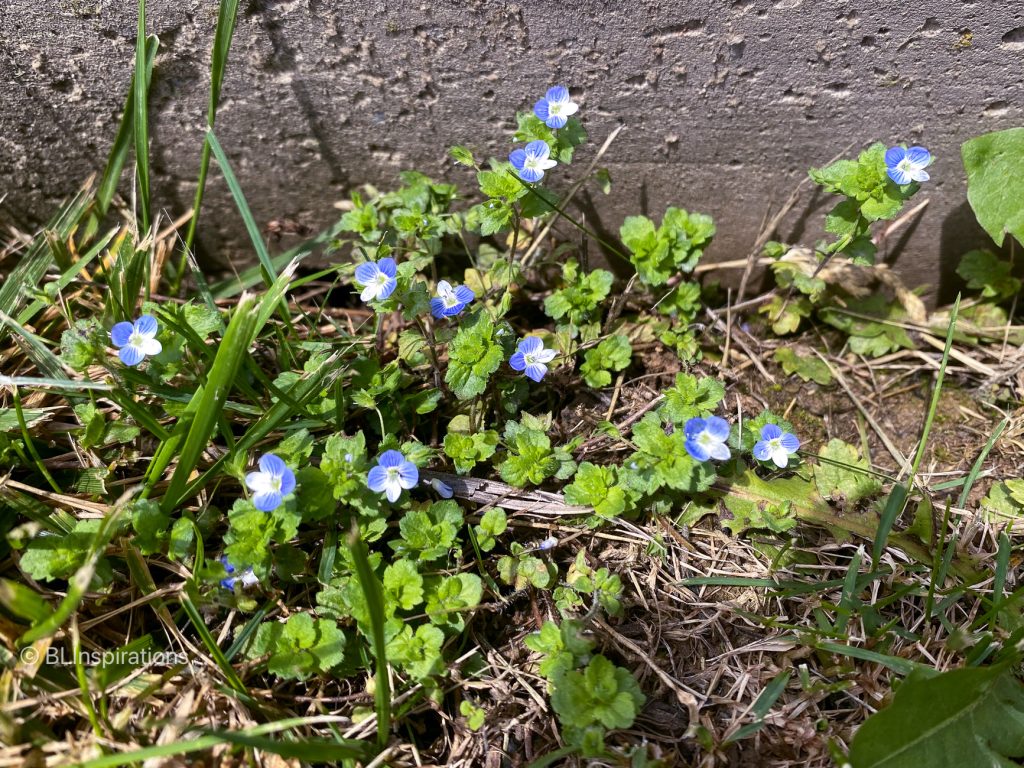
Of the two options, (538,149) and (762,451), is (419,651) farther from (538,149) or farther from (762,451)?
(538,149)

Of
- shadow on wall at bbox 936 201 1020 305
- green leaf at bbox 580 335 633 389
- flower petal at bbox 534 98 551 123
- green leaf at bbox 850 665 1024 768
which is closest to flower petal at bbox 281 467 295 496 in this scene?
green leaf at bbox 580 335 633 389

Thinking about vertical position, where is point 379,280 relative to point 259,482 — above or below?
above

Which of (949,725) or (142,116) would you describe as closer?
(949,725)

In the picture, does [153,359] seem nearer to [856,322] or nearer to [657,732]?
[657,732]

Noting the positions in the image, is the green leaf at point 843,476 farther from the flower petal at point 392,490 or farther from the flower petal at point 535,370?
the flower petal at point 392,490

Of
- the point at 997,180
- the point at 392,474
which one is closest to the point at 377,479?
the point at 392,474
